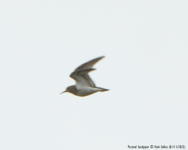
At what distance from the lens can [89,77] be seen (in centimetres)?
2289

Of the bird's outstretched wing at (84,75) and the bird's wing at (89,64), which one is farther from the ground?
the bird's wing at (89,64)

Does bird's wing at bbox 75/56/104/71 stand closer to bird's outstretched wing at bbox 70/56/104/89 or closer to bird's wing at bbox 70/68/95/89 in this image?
bird's outstretched wing at bbox 70/56/104/89

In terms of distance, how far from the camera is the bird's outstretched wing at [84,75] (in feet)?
72.4

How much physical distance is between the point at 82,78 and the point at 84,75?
19 cm

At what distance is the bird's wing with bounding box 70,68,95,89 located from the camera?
22391mm

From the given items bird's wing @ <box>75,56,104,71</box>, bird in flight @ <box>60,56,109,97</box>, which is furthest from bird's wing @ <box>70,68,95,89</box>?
bird's wing @ <box>75,56,104,71</box>

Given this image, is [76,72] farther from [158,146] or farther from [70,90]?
[158,146]

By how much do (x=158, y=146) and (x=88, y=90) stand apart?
6315mm

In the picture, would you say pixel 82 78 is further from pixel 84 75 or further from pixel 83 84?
pixel 83 84

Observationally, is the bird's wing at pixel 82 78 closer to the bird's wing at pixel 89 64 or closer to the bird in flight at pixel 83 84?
the bird in flight at pixel 83 84

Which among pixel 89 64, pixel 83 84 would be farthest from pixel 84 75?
pixel 89 64

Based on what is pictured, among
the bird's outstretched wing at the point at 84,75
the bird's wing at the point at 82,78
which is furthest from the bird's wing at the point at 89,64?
the bird's wing at the point at 82,78

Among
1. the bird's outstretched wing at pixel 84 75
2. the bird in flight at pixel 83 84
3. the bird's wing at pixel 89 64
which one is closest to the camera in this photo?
the bird's wing at pixel 89 64

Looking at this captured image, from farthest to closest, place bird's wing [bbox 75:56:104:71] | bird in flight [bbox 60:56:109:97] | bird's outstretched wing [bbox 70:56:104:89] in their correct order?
bird in flight [bbox 60:56:109:97]
bird's outstretched wing [bbox 70:56:104:89]
bird's wing [bbox 75:56:104:71]
